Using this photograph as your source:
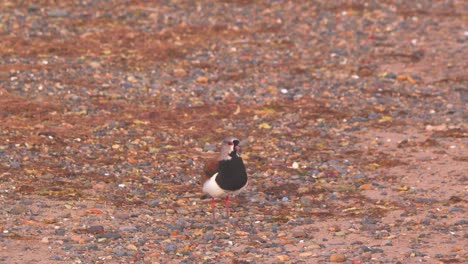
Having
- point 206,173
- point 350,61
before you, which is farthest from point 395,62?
point 206,173

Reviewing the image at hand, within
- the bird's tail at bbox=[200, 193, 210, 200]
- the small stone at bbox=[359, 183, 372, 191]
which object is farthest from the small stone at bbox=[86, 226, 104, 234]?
the small stone at bbox=[359, 183, 372, 191]

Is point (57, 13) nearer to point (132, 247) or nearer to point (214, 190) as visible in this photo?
point (214, 190)

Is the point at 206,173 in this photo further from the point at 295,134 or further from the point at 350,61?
the point at 350,61

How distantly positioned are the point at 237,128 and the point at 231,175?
6.30 metres

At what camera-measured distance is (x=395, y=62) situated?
27.9m

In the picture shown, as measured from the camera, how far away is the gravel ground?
15602mm

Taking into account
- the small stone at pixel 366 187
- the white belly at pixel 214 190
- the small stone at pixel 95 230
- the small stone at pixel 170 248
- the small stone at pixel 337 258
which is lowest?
the small stone at pixel 337 258

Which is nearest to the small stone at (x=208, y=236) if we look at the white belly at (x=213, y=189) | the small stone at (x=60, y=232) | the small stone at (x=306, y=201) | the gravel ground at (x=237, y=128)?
the gravel ground at (x=237, y=128)

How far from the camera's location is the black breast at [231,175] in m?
16.4

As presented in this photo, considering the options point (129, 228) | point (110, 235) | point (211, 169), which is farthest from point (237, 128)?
point (110, 235)

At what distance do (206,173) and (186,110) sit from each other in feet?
22.4

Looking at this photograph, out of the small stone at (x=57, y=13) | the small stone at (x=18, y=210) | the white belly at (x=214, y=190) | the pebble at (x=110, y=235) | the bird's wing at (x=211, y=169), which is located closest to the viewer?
the pebble at (x=110, y=235)

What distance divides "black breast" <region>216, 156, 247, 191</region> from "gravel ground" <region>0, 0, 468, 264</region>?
0.65 m

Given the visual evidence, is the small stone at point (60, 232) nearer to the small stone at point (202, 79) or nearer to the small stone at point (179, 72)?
the small stone at point (202, 79)
